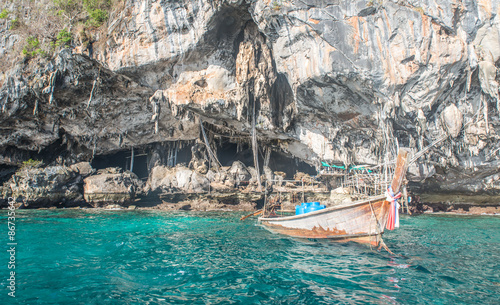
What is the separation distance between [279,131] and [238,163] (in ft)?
17.4

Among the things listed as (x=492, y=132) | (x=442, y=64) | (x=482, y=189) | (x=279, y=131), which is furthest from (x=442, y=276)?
(x=482, y=189)

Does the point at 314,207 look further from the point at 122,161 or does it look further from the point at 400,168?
the point at 122,161

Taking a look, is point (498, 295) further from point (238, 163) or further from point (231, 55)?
point (238, 163)

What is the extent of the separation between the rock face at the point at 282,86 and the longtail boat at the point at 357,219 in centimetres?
649

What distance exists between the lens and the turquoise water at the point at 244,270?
474 centimetres

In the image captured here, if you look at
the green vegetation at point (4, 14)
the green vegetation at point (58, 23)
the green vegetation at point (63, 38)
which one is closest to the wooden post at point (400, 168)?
the green vegetation at point (58, 23)

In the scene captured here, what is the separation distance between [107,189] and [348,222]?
18.0m

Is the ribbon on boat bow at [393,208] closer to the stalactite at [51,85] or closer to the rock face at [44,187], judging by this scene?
the stalactite at [51,85]

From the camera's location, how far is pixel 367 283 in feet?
17.5

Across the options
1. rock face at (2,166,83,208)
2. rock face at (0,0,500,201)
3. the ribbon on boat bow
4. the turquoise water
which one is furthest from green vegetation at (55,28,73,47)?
the ribbon on boat bow

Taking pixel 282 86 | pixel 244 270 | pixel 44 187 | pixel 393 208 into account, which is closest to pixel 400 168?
pixel 393 208

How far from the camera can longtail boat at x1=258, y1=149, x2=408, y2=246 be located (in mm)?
7457

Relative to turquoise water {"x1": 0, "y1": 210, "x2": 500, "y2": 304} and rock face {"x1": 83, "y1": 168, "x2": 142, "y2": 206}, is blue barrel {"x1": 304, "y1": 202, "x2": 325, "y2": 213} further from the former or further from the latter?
rock face {"x1": 83, "y1": 168, "x2": 142, "y2": 206}

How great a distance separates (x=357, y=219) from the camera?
827 cm
